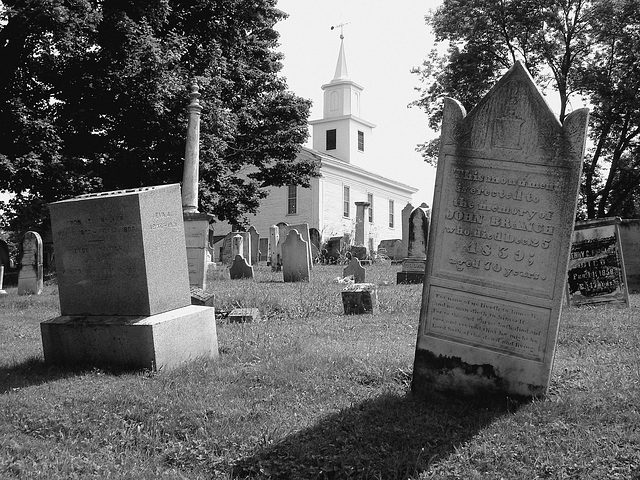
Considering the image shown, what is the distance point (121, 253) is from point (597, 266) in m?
7.49

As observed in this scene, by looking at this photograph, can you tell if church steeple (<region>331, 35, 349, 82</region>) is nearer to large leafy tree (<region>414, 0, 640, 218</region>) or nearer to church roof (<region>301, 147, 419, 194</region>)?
church roof (<region>301, 147, 419, 194</region>)

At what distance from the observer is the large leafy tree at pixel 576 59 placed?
27219 mm

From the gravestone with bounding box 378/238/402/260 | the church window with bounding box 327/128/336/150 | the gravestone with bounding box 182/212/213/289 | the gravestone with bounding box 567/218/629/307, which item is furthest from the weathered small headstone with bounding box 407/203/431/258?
the church window with bounding box 327/128/336/150

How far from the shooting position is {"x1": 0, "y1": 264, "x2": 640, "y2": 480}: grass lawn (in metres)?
4.04

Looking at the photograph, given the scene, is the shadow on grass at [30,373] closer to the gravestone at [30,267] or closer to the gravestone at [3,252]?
the gravestone at [30,267]

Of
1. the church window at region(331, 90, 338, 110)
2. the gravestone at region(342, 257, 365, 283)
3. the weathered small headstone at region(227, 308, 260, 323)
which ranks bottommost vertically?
the gravestone at region(342, 257, 365, 283)

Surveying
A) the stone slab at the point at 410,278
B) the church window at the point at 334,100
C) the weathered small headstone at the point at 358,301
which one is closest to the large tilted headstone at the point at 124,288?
the weathered small headstone at the point at 358,301

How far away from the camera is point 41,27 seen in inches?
669

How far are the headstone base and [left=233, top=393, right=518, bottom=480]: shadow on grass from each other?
208 cm

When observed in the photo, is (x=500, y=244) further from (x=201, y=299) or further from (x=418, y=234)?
(x=418, y=234)

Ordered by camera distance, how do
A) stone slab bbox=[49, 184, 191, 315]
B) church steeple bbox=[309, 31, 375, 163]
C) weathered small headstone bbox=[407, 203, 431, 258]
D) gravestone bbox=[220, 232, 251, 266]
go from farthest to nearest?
church steeple bbox=[309, 31, 375, 163] → gravestone bbox=[220, 232, 251, 266] → weathered small headstone bbox=[407, 203, 431, 258] → stone slab bbox=[49, 184, 191, 315]

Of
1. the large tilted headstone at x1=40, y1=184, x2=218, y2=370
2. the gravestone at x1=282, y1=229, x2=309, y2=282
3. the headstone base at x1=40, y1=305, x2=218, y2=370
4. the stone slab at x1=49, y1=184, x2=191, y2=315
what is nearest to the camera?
the headstone base at x1=40, y1=305, x2=218, y2=370

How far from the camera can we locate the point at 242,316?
892 cm

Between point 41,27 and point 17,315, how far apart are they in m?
10.0
